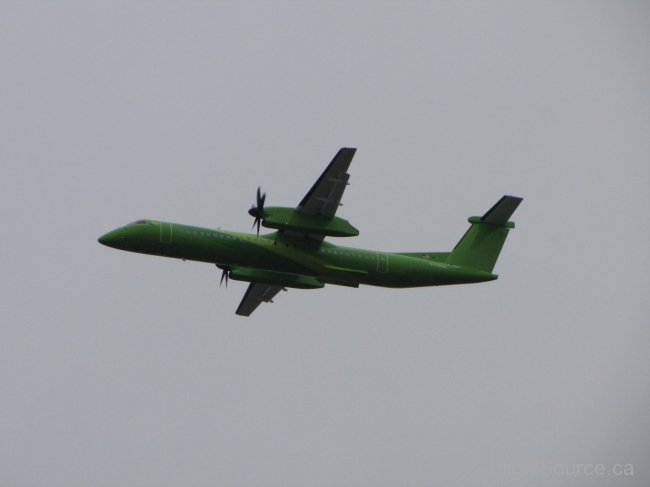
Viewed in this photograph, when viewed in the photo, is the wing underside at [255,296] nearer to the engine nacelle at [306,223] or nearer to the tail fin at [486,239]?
the engine nacelle at [306,223]

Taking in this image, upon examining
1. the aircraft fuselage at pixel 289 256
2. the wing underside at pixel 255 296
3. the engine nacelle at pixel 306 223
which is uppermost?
the engine nacelle at pixel 306 223

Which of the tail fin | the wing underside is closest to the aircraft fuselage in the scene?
the tail fin

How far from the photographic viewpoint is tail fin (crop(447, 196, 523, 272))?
97.3 feet

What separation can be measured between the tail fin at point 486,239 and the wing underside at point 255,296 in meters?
7.36

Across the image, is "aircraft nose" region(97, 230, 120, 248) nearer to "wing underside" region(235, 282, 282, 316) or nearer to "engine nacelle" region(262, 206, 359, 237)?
"engine nacelle" region(262, 206, 359, 237)

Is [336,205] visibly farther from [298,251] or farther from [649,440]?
[649,440]

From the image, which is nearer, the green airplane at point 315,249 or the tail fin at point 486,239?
the green airplane at point 315,249

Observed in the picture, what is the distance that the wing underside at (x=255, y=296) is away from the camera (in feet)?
102

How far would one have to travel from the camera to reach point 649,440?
71.4m

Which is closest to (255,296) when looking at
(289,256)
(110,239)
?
(289,256)

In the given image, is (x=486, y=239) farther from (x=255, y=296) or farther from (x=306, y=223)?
(x=255, y=296)

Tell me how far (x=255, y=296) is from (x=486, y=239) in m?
9.70

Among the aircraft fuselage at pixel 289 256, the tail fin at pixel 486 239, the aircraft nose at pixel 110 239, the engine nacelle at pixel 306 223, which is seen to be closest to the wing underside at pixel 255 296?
the aircraft fuselage at pixel 289 256

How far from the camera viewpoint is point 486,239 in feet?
98.4
